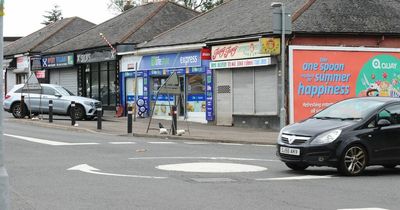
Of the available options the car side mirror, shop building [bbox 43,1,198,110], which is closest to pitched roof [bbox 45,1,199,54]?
shop building [bbox 43,1,198,110]

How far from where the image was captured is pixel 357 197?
9.41 m

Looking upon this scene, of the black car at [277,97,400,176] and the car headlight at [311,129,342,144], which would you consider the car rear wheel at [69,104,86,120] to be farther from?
the car headlight at [311,129,342,144]

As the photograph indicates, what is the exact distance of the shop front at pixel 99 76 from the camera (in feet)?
119

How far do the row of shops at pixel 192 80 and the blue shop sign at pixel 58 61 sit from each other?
6 centimetres

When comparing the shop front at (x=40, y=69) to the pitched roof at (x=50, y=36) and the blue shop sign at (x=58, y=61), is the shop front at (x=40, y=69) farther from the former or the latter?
the pitched roof at (x=50, y=36)

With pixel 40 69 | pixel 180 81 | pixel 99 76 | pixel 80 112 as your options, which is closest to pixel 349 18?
pixel 180 81

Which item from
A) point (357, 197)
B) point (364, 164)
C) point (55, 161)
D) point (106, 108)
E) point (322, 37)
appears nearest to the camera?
point (357, 197)

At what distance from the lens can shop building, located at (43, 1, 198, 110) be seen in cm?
3584

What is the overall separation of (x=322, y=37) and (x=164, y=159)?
43.9 feet

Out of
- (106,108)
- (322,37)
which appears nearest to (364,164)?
(322,37)

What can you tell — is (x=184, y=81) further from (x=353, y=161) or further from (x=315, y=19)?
(x=353, y=161)

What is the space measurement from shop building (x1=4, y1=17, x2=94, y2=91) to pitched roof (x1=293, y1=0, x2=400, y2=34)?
22950mm

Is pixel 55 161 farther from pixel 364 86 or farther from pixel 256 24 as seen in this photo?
pixel 364 86

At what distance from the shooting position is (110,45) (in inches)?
1390
